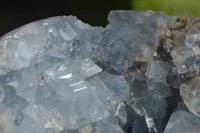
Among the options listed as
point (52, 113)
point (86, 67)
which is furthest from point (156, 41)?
point (52, 113)

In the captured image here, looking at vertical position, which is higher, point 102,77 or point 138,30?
point 138,30

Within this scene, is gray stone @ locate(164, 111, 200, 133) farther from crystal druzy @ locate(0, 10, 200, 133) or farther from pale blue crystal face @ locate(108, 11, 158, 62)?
pale blue crystal face @ locate(108, 11, 158, 62)

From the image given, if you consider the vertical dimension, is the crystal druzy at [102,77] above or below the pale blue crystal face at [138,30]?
below

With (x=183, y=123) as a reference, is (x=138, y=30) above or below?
above

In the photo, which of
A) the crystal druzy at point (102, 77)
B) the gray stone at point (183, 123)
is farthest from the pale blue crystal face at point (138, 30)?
the gray stone at point (183, 123)

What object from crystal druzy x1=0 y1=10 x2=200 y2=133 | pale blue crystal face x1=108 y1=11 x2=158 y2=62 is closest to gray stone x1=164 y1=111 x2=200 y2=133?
crystal druzy x1=0 y1=10 x2=200 y2=133

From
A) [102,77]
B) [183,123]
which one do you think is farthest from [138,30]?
[183,123]

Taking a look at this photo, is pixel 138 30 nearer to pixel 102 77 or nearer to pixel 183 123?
pixel 102 77

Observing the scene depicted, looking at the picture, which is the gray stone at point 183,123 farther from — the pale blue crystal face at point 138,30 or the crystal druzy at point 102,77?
the pale blue crystal face at point 138,30

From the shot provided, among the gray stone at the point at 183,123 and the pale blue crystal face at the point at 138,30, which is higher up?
the pale blue crystal face at the point at 138,30
